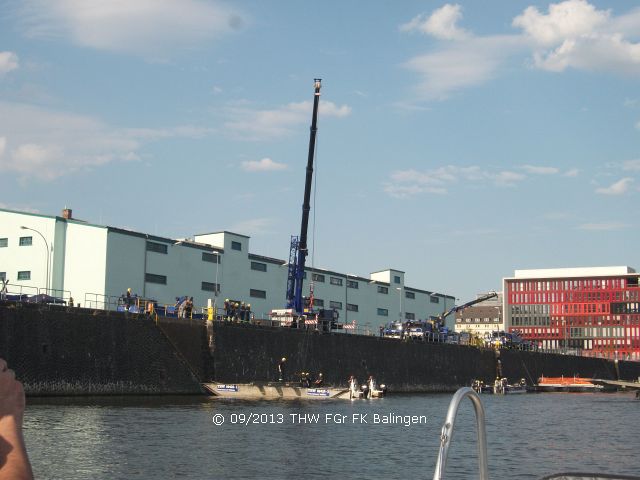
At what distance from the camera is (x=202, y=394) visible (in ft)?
194

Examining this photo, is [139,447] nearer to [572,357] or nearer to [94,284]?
[94,284]

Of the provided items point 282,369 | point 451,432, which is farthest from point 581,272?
point 451,432

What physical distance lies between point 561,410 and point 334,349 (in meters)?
23.2

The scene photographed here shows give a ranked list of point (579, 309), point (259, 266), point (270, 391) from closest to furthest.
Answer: point (270, 391) < point (259, 266) < point (579, 309)

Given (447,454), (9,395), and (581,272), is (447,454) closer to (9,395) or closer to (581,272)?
(9,395)

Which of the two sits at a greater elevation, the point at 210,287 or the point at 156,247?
the point at 156,247

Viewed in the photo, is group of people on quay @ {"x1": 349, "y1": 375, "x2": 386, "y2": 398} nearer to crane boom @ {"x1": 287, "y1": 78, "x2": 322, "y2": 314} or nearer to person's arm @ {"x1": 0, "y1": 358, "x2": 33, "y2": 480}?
crane boom @ {"x1": 287, "y1": 78, "x2": 322, "y2": 314}

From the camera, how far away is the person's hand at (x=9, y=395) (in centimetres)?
328

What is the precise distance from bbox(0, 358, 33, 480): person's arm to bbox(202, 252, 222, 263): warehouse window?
271ft

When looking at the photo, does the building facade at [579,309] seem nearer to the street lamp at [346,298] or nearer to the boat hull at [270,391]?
the street lamp at [346,298]

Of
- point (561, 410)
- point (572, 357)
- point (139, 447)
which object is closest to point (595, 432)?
point (561, 410)

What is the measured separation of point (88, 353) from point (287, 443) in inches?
971

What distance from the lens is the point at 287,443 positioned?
102 ft

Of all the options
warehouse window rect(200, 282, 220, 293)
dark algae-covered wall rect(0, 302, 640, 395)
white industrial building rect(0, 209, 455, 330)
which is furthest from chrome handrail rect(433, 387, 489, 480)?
warehouse window rect(200, 282, 220, 293)
